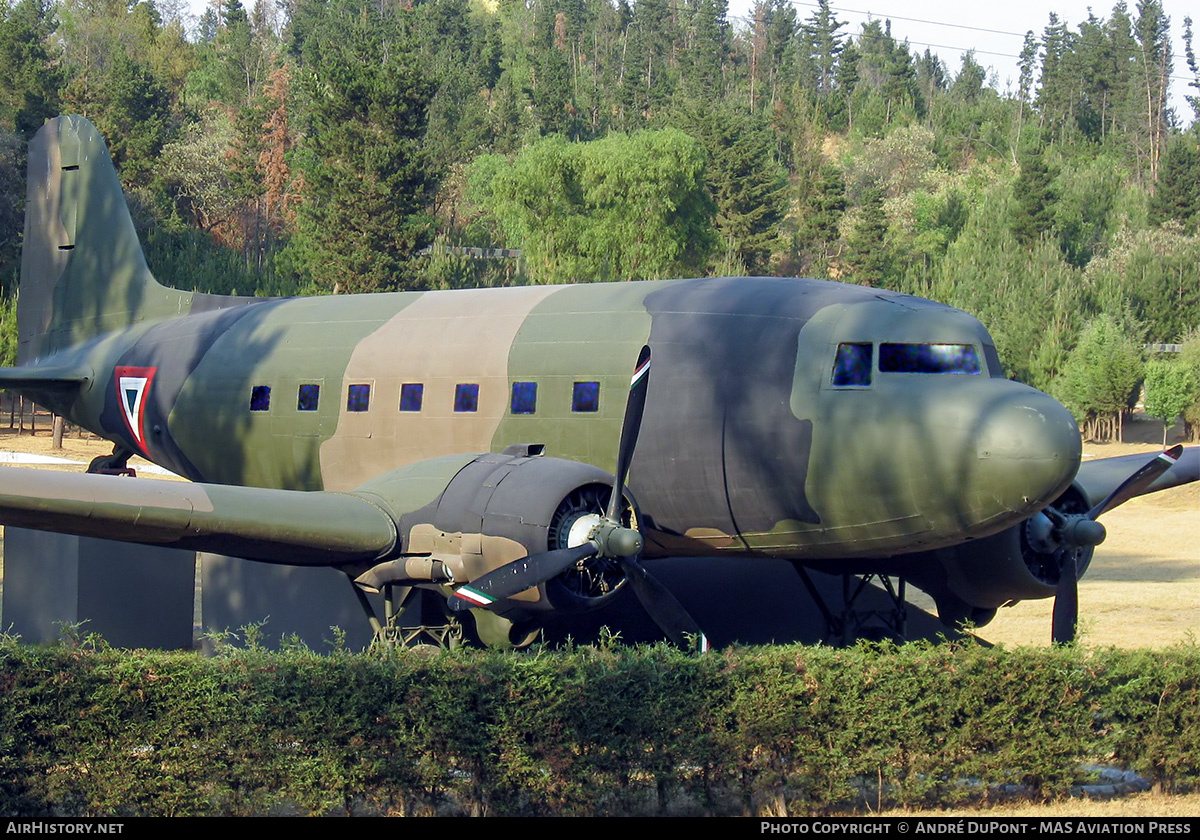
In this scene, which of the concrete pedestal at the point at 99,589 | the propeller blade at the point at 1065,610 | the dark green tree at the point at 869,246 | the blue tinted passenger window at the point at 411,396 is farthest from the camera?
the dark green tree at the point at 869,246

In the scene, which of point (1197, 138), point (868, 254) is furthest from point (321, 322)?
point (1197, 138)

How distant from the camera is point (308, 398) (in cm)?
1795

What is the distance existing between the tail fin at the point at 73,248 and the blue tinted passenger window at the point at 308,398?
6.61m

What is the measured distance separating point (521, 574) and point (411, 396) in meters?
5.21

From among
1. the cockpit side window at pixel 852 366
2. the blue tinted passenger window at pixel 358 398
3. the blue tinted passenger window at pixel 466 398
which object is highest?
the cockpit side window at pixel 852 366

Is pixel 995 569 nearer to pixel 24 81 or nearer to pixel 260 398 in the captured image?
pixel 260 398

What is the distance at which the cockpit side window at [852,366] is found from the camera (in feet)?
45.5

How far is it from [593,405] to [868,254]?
72.6m

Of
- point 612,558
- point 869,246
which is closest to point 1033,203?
point 869,246

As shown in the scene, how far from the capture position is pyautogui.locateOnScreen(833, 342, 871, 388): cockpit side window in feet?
45.5

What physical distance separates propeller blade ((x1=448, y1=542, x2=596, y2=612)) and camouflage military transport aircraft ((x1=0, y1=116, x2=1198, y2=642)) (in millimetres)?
29

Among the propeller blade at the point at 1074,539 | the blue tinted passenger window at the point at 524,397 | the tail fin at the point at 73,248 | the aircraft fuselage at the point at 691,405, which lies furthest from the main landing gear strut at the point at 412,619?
the tail fin at the point at 73,248

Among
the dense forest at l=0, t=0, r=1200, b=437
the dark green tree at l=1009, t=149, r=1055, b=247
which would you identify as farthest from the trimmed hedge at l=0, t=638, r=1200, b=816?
the dark green tree at l=1009, t=149, r=1055, b=247

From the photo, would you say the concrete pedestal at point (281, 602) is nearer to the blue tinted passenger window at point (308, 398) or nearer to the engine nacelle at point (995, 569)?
the blue tinted passenger window at point (308, 398)
